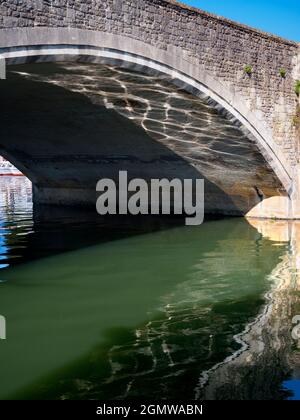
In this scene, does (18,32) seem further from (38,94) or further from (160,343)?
(160,343)

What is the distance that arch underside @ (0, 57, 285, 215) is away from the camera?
10.9 m

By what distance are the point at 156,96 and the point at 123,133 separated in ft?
11.4

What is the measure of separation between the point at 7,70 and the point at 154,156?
7.89 meters

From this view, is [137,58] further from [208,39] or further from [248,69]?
[248,69]

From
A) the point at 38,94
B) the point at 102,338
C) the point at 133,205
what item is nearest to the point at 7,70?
the point at 38,94

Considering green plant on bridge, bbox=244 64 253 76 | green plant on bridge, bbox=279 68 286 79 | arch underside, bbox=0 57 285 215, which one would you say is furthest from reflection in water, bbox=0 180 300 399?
green plant on bridge, bbox=279 68 286 79

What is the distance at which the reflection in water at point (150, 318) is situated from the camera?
189 inches

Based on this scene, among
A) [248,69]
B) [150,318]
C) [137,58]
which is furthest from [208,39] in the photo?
[150,318]

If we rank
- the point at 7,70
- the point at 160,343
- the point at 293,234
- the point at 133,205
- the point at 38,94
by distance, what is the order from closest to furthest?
the point at 160,343 < the point at 7,70 < the point at 38,94 < the point at 293,234 < the point at 133,205

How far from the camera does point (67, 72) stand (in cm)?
993

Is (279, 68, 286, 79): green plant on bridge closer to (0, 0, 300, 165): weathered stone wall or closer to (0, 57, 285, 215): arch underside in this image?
(0, 0, 300, 165): weathered stone wall

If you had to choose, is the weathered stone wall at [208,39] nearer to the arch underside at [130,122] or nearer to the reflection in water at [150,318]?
the arch underside at [130,122]

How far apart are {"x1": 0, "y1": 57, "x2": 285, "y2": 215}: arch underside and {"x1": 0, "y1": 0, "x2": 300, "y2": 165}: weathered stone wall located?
0.79 metres

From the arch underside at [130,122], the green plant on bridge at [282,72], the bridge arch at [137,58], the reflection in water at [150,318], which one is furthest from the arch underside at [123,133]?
the reflection in water at [150,318]
